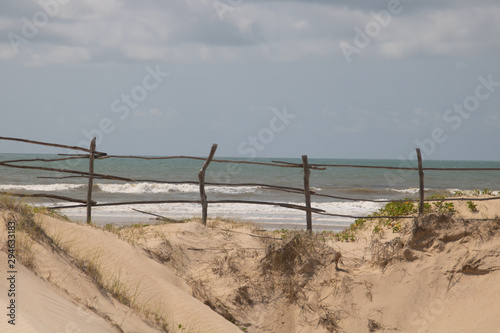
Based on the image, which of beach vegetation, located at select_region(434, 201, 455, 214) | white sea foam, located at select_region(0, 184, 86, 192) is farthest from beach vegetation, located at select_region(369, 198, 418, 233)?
white sea foam, located at select_region(0, 184, 86, 192)

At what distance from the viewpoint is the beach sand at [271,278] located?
153 inches

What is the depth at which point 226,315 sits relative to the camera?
4812mm

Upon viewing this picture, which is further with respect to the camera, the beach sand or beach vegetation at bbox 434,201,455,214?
beach vegetation at bbox 434,201,455,214

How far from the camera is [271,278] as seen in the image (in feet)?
17.5

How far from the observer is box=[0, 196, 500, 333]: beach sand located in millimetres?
3898

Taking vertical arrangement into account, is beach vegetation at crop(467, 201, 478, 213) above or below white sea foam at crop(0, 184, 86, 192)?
above

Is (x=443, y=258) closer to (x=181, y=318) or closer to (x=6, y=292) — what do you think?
(x=181, y=318)

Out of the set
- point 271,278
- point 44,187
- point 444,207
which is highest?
point 444,207

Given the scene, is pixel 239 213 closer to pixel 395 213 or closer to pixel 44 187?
pixel 395 213

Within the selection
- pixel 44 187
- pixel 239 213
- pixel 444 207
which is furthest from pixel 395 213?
pixel 44 187

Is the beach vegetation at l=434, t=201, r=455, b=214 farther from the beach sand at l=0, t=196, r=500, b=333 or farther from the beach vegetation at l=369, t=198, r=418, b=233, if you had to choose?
the beach sand at l=0, t=196, r=500, b=333

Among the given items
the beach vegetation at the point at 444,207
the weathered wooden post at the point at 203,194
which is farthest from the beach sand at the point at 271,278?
the beach vegetation at the point at 444,207

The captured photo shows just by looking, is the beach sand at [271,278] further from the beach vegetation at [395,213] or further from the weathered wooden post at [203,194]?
the beach vegetation at [395,213]

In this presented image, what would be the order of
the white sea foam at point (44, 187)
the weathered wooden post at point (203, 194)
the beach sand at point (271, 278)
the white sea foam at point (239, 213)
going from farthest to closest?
1. the white sea foam at point (44, 187)
2. the white sea foam at point (239, 213)
3. the weathered wooden post at point (203, 194)
4. the beach sand at point (271, 278)
